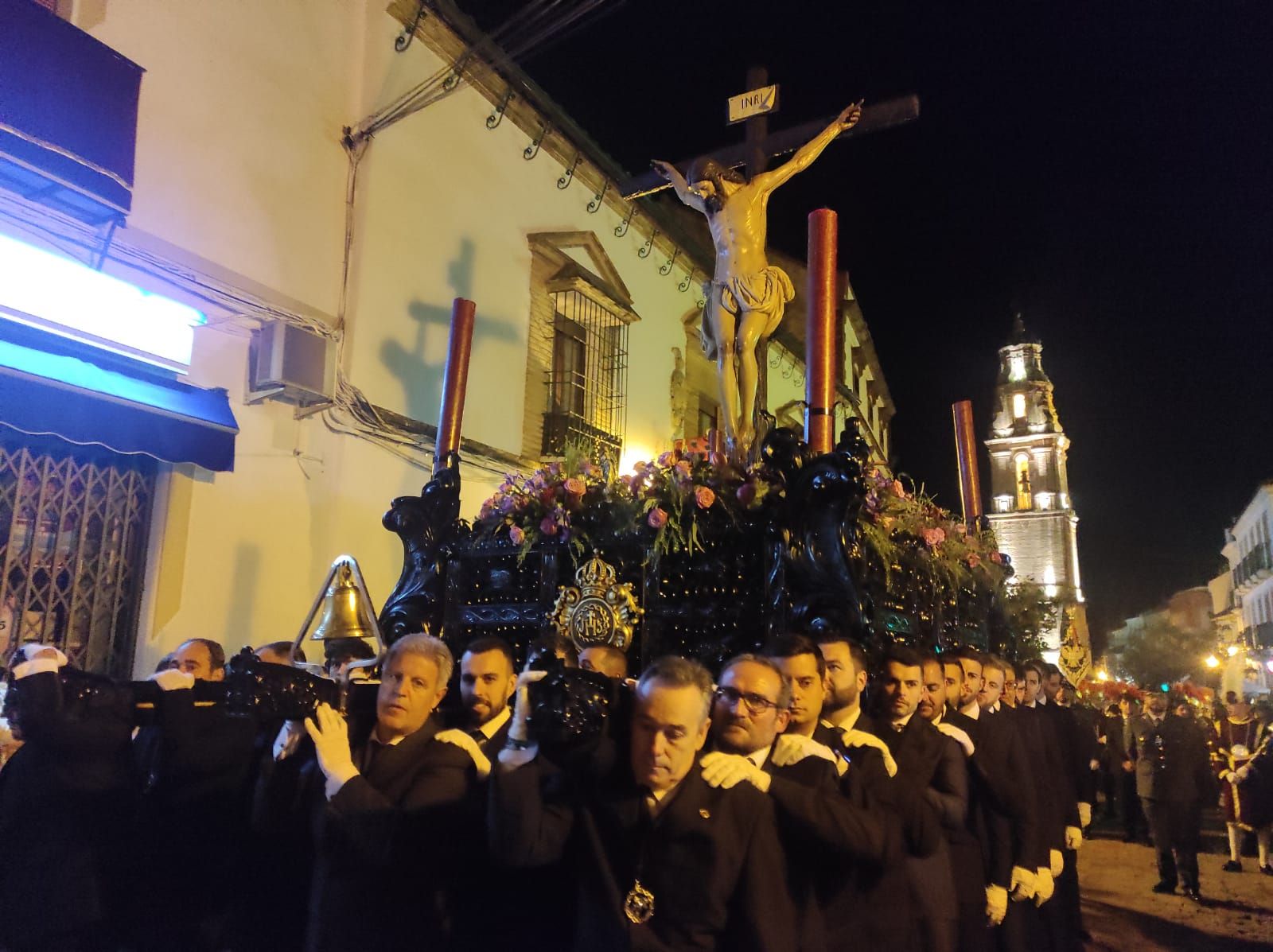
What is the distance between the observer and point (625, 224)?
12141 millimetres

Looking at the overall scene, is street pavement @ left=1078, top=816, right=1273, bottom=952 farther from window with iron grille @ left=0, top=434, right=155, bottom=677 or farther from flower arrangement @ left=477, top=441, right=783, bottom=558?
window with iron grille @ left=0, top=434, right=155, bottom=677

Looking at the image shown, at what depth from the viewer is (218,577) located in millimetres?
6648

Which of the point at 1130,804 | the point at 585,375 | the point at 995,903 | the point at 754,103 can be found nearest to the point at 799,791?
the point at 995,903

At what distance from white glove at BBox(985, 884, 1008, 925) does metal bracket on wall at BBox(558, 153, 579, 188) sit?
368 inches

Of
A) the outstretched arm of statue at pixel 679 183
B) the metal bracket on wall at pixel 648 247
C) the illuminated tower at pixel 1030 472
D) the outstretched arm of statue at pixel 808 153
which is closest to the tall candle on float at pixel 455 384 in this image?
the outstretched arm of statue at pixel 679 183

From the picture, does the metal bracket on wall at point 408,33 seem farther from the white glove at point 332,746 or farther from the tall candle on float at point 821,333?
the white glove at point 332,746

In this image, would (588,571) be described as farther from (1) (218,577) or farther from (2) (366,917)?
(1) (218,577)

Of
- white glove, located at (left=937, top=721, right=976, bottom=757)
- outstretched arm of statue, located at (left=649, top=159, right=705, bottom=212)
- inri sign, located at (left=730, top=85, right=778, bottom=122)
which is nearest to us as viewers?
white glove, located at (left=937, top=721, right=976, bottom=757)

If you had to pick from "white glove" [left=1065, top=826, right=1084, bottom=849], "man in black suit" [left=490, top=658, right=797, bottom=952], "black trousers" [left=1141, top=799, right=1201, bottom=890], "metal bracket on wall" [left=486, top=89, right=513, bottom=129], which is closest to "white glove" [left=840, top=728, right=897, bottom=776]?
"man in black suit" [left=490, top=658, right=797, bottom=952]

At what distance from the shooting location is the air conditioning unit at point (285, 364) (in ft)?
22.4

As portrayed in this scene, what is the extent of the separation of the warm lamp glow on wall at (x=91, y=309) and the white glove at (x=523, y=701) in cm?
505

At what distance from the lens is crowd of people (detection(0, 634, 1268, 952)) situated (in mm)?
2143

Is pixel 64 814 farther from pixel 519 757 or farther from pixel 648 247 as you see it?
pixel 648 247

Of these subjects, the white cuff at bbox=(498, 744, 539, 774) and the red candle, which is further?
the red candle
